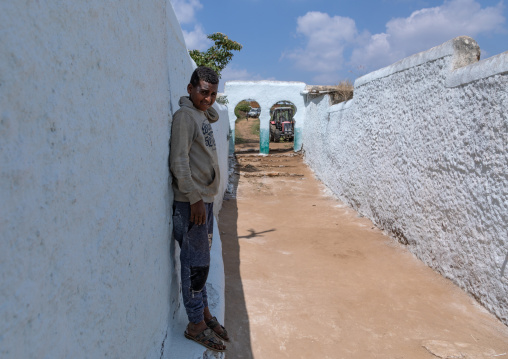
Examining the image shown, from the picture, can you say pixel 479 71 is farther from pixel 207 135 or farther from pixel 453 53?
pixel 207 135

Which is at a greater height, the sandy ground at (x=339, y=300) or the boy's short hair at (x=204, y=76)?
the boy's short hair at (x=204, y=76)

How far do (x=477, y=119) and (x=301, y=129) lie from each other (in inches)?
514

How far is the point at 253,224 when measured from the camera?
23.8ft

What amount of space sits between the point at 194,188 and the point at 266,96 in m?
15.8

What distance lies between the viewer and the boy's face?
2.16m

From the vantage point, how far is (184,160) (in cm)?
204

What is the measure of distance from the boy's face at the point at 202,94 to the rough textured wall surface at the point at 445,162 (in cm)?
305

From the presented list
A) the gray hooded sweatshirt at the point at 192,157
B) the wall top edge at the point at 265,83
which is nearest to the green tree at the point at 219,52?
the wall top edge at the point at 265,83

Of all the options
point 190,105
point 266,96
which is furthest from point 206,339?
point 266,96

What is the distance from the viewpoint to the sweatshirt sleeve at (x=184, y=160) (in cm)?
203

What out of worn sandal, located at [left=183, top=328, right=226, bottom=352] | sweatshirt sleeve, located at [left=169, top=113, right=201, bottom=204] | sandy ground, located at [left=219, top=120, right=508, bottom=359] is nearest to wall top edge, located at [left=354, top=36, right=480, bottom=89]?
sandy ground, located at [left=219, top=120, right=508, bottom=359]

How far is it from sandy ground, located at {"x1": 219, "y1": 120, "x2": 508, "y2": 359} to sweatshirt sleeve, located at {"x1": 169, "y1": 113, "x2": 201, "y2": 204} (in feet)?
5.50

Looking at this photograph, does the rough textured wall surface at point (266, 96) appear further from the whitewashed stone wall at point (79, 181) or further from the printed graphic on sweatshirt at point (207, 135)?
the whitewashed stone wall at point (79, 181)

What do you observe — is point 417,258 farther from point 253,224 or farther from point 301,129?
point 301,129
